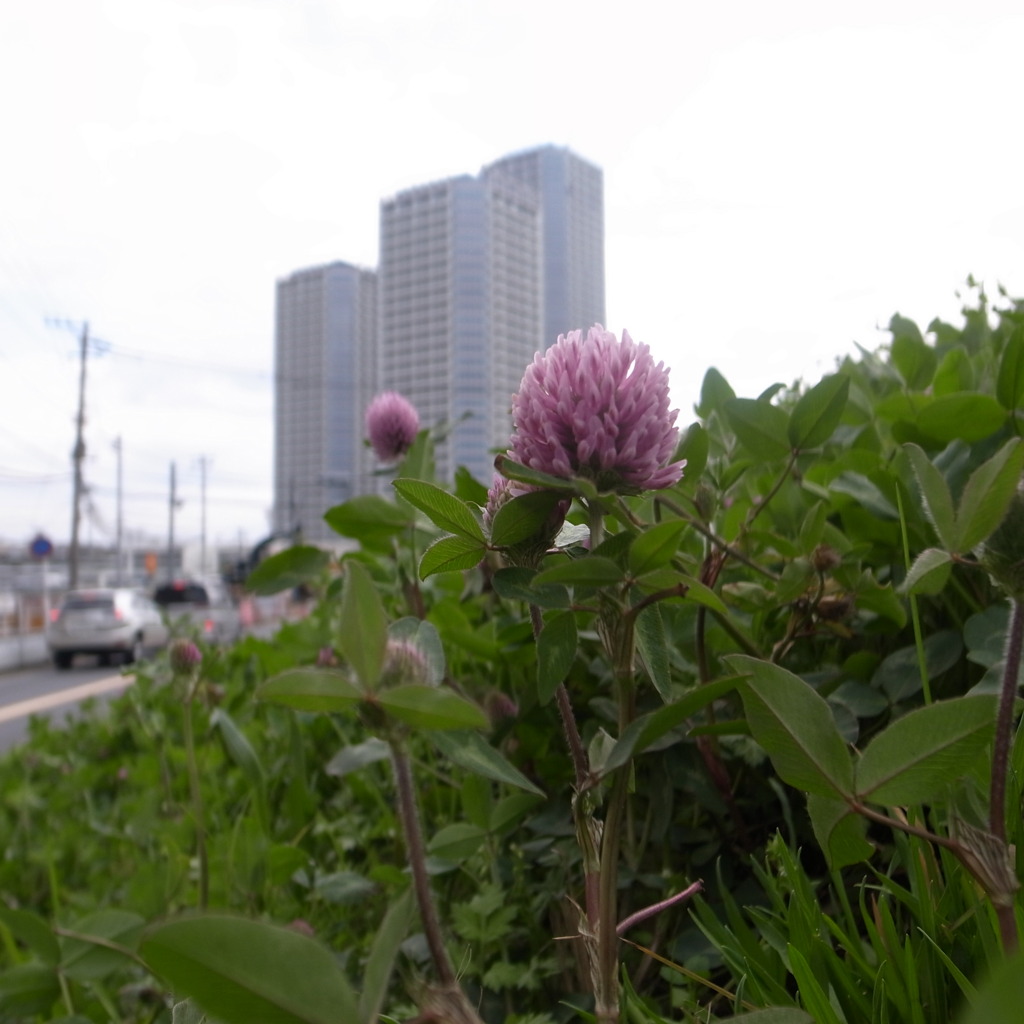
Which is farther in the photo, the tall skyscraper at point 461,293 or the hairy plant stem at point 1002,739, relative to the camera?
the tall skyscraper at point 461,293

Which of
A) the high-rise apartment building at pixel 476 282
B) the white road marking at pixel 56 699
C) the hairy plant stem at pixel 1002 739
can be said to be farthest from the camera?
the high-rise apartment building at pixel 476 282

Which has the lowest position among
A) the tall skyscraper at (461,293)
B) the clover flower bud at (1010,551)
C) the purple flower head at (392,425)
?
the clover flower bud at (1010,551)

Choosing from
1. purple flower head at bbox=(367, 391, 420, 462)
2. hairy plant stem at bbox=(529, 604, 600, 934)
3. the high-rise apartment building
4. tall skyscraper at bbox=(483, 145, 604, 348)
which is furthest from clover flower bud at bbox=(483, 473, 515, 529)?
tall skyscraper at bbox=(483, 145, 604, 348)

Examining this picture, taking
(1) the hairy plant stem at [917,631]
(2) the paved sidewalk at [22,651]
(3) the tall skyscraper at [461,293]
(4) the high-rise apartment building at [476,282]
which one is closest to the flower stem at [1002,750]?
(1) the hairy plant stem at [917,631]

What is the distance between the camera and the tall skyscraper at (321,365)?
3353 centimetres

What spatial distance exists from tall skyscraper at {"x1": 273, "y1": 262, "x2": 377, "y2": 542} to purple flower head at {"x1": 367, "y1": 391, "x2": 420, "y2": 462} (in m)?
32.0

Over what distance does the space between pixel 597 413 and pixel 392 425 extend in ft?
2.50

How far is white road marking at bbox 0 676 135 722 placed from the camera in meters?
6.79

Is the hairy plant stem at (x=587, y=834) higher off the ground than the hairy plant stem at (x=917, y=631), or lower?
lower

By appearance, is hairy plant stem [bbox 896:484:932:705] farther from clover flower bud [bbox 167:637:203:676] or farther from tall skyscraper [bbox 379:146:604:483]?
tall skyscraper [bbox 379:146:604:483]

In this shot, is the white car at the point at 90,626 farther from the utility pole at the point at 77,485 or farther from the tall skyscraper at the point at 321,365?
the tall skyscraper at the point at 321,365

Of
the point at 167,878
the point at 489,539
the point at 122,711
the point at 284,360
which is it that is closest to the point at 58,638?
the point at 122,711

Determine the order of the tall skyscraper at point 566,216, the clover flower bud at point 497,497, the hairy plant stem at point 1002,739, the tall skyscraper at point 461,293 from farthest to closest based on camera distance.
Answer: the tall skyscraper at point 566,216 → the tall skyscraper at point 461,293 → the clover flower bud at point 497,497 → the hairy plant stem at point 1002,739

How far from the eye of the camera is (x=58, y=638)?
39.5 feet
